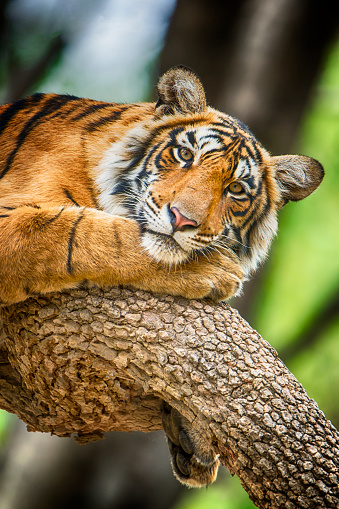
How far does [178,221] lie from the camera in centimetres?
275

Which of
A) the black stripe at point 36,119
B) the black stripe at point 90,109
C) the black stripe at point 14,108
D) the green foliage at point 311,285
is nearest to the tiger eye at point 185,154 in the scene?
the black stripe at point 90,109

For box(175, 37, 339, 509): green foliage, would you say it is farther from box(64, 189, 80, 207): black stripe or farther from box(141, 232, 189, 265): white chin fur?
box(141, 232, 189, 265): white chin fur

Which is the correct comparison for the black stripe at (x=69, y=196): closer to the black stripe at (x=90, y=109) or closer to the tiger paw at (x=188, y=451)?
the black stripe at (x=90, y=109)

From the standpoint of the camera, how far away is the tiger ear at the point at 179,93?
3.31m

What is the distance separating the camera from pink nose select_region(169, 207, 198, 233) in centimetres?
275

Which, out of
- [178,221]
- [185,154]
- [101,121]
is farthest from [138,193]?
[101,121]

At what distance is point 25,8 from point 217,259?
17.3ft

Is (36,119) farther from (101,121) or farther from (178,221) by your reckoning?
(178,221)

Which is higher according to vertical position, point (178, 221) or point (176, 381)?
point (178, 221)

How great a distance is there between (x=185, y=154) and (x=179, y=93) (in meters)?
0.48

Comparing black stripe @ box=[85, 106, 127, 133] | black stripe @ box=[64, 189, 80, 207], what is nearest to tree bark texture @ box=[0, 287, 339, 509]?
black stripe @ box=[64, 189, 80, 207]

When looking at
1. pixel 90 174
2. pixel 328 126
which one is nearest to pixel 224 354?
pixel 90 174

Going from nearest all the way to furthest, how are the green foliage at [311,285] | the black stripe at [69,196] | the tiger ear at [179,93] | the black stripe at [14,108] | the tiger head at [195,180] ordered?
the tiger head at [195,180] < the black stripe at [69,196] < the tiger ear at [179,93] < the black stripe at [14,108] < the green foliage at [311,285]

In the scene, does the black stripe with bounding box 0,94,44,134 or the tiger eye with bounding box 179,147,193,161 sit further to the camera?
the black stripe with bounding box 0,94,44,134
